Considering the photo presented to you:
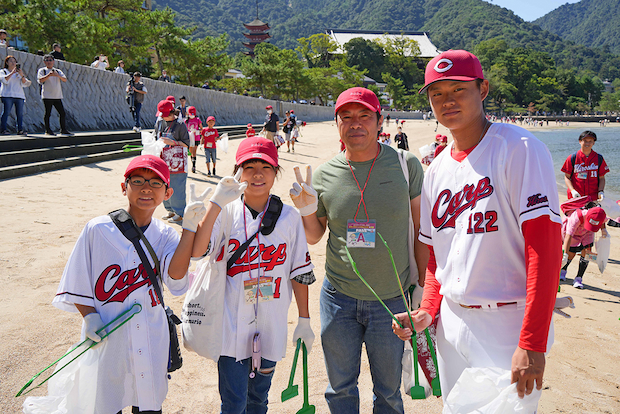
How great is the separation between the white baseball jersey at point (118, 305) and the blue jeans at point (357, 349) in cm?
92

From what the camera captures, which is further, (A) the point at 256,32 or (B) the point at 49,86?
(A) the point at 256,32

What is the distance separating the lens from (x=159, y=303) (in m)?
2.13

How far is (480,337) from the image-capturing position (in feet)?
5.28

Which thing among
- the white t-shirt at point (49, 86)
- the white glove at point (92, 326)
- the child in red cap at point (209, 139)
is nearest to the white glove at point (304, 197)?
the white glove at point (92, 326)

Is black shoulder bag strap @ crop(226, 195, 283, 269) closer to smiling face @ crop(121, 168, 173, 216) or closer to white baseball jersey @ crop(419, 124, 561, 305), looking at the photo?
smiling face @ crop(121, 168, 173, 216)

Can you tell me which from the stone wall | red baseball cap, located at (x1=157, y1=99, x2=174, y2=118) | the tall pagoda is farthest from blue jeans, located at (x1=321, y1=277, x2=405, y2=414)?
the tall pagoda

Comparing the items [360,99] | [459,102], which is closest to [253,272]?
[360,99]

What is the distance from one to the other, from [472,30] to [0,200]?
18806 centimetres

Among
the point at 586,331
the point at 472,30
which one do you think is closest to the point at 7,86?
the point at 586,331

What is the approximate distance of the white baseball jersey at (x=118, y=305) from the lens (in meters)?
1.96

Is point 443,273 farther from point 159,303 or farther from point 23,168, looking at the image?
point 23,168

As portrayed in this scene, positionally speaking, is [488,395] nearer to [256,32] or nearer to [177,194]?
[177,194]

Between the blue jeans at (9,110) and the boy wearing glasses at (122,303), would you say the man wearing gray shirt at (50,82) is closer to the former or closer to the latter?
the blue jeans at (9,110)

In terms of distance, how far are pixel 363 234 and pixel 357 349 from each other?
2.15 ft
